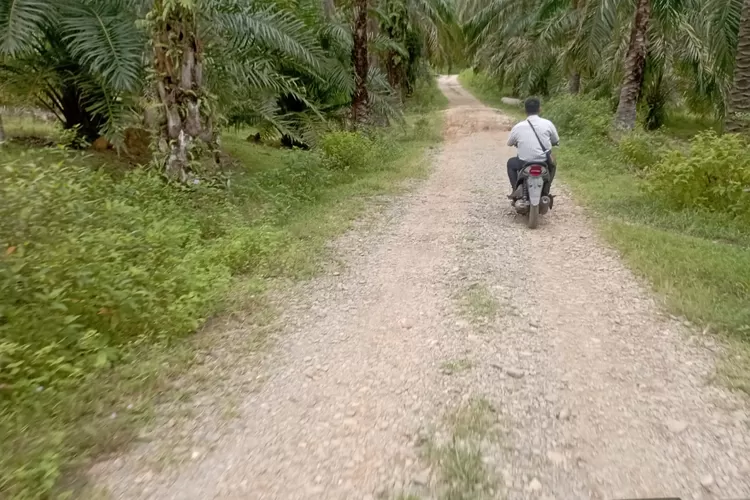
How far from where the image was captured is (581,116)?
636 inches

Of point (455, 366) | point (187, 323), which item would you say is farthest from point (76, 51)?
point (455, 366)

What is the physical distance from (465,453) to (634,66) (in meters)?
13.2

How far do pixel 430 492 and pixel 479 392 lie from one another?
958mm

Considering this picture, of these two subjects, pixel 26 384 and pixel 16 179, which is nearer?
pixel 26 384

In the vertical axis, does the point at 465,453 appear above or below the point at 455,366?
above

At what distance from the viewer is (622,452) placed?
294 centimetres

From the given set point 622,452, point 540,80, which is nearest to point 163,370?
point 622,452

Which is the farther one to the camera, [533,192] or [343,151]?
[343,151]

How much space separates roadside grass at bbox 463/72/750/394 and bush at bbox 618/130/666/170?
2 centimetres

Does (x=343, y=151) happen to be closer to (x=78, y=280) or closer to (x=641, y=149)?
(x=641, y=149)

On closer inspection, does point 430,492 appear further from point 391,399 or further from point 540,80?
point 540,80

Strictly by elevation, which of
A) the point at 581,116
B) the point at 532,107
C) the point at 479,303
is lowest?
the point at 581,116

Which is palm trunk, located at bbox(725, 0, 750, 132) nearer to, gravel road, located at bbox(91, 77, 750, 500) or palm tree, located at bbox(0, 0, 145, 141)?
gravel road, located at bbox(91, 77, 750, 500)

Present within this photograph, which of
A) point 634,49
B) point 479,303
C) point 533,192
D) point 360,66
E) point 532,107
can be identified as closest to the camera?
point 479,303
